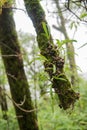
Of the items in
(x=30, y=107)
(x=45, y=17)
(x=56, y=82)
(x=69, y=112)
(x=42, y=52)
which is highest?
(x=45, y=17)

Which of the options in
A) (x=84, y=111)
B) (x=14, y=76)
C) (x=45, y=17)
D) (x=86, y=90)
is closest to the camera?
(x=45, y=17)

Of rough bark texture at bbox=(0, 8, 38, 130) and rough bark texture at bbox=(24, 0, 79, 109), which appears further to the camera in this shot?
rough bark texture at bbox=(0, 8, 38, 130)

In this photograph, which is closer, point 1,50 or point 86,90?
point 1,50

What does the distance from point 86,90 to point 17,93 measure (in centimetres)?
299

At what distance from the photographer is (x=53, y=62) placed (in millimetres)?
2086

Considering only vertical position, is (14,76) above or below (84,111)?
above

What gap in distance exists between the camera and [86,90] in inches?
268

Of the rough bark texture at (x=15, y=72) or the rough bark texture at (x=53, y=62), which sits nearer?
the rough bark texture at (x=53, y=62)

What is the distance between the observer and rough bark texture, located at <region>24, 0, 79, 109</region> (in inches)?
81.9

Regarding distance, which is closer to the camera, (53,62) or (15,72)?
(53,62)

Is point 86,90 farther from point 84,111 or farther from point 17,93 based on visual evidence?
point 17,93

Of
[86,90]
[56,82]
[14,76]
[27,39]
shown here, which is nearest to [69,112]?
[56,82]

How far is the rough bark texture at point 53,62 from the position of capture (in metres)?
2.08

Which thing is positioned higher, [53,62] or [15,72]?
[53,62]
